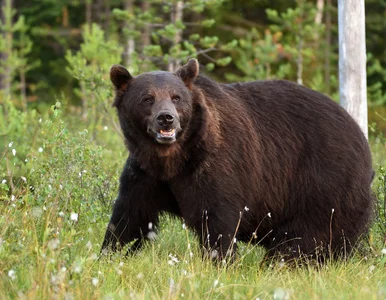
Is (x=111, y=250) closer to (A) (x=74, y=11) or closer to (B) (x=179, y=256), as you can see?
(B) (x=179, y=256)

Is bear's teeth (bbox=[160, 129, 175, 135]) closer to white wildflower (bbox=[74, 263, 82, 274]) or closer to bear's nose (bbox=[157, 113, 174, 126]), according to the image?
bear's nose (bbox=[157, 113, 174, 126])

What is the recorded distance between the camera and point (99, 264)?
5.00m

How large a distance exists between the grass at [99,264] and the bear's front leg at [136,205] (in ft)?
0.52

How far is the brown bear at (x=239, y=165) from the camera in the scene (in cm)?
545

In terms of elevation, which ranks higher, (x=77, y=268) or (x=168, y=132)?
(x=168, y=132)

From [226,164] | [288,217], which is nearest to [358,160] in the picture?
[288,217]

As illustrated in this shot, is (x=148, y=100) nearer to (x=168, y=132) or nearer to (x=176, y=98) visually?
(x=176, y=98)

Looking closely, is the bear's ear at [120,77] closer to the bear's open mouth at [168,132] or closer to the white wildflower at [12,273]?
the bear's open mouth at [168,132]

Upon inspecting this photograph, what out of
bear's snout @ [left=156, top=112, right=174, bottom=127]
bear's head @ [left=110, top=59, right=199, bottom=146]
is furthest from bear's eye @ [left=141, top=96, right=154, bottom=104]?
bear's snout @ [left=156, top=112, right=174, bottom=127]

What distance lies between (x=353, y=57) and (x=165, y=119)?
10.8ft

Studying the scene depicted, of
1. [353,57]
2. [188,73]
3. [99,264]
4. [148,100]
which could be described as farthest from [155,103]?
[353,57]

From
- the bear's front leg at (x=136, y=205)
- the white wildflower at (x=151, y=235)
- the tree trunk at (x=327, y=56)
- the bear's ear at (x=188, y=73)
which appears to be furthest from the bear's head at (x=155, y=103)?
the tree trunk at (x=327, y=56)

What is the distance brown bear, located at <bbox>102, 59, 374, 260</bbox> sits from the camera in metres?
5.45

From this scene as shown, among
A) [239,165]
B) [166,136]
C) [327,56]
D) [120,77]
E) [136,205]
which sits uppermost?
[120,77]
